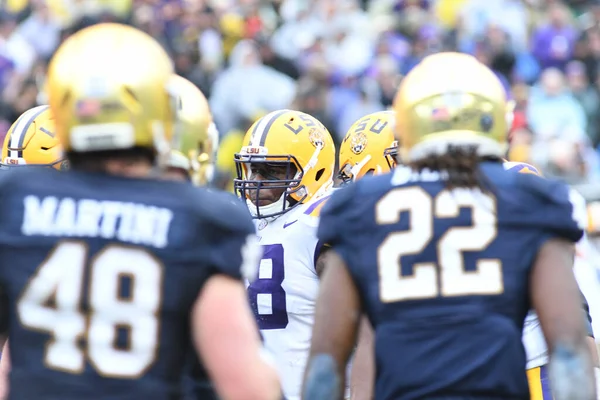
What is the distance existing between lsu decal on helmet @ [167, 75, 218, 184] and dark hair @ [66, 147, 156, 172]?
0.52 m

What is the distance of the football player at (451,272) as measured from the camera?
117 inches

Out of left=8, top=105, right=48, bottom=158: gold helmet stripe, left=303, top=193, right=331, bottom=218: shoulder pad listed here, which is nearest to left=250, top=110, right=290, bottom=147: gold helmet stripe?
left=303, top=193, right=331, bottom=218: shoulder pad

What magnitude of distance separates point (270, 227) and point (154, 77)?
2474mm

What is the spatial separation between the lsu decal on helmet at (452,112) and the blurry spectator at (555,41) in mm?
11123

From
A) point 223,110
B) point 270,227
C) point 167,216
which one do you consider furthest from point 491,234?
point 223,110

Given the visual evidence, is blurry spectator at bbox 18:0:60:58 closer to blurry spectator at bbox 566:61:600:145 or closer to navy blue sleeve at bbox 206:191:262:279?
blurry spectator at bbox 566:61:600:145

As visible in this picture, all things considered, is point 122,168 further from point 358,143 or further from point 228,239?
point 358,143

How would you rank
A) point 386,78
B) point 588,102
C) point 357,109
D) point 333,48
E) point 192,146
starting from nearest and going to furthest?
1. point 192,146
2. point 357,109
3. point 386,78
4. point 588,102
5. point 333,48

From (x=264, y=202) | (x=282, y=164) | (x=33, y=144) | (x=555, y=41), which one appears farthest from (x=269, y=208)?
(x=555, y=41)

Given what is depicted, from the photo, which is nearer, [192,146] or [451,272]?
[451,272]

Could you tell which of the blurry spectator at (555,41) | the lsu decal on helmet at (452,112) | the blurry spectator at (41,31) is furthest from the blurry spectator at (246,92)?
the lsu decal on helmet at (452,112)

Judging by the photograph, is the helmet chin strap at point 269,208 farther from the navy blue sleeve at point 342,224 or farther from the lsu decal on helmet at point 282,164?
the navy blue sleeve at point 342,224

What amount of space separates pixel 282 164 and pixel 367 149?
0.81m

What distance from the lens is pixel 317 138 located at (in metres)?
5.67
